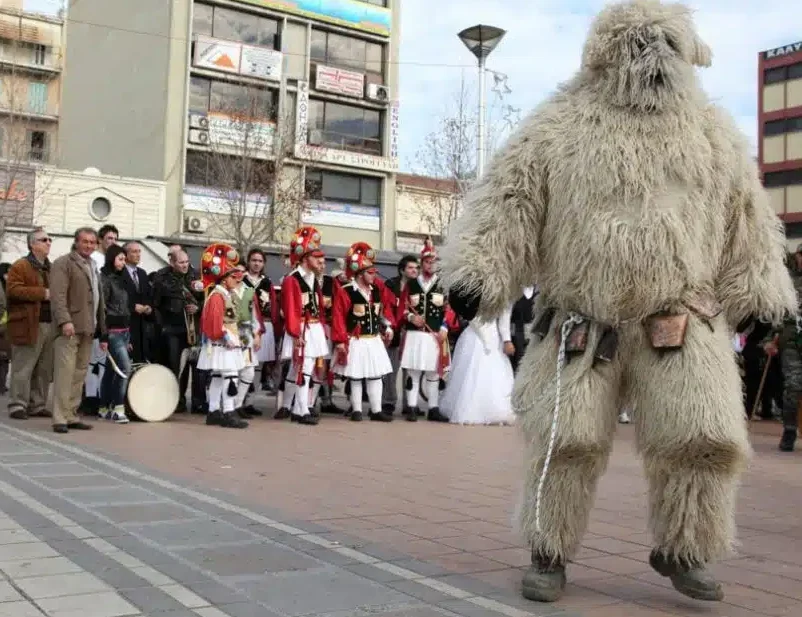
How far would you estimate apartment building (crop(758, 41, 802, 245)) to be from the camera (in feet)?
216

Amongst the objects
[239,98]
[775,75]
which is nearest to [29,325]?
[239,98]

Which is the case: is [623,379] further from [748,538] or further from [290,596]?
[748,538]

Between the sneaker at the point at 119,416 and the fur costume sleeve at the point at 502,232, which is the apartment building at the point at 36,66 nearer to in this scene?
the sneaker at the point at 119,416

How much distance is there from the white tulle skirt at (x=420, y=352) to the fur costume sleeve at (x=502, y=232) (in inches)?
315

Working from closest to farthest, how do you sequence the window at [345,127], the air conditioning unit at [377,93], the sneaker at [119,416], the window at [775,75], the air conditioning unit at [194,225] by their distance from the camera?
the sneaker at [119,416] → the air conditioning unit at [194,225] → the window at [345,127] → the air conditioning unit at [377,93] → the window at [775,75]

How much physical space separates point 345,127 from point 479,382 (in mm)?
34076

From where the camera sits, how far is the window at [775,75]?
2635 inches

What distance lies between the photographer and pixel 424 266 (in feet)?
40.1

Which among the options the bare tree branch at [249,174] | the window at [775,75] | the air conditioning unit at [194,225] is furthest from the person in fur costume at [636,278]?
the window at [775,75]

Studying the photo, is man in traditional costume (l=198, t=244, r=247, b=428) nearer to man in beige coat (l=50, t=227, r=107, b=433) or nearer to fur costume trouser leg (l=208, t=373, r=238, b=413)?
fur costume trouser leg (l=208, t=373, r=238, b=413)

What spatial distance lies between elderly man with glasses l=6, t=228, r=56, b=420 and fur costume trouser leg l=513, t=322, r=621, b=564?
→ 796 centimetres

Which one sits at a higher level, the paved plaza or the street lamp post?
the street lamp post

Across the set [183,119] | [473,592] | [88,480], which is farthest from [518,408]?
[183,119]

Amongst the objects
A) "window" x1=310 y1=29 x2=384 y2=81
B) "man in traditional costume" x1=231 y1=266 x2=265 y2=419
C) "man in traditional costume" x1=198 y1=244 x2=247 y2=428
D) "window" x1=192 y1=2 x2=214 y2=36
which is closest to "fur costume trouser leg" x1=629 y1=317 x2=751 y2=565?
"man in traditional costume" x1=198 y1=244 x2=247 y2=428
